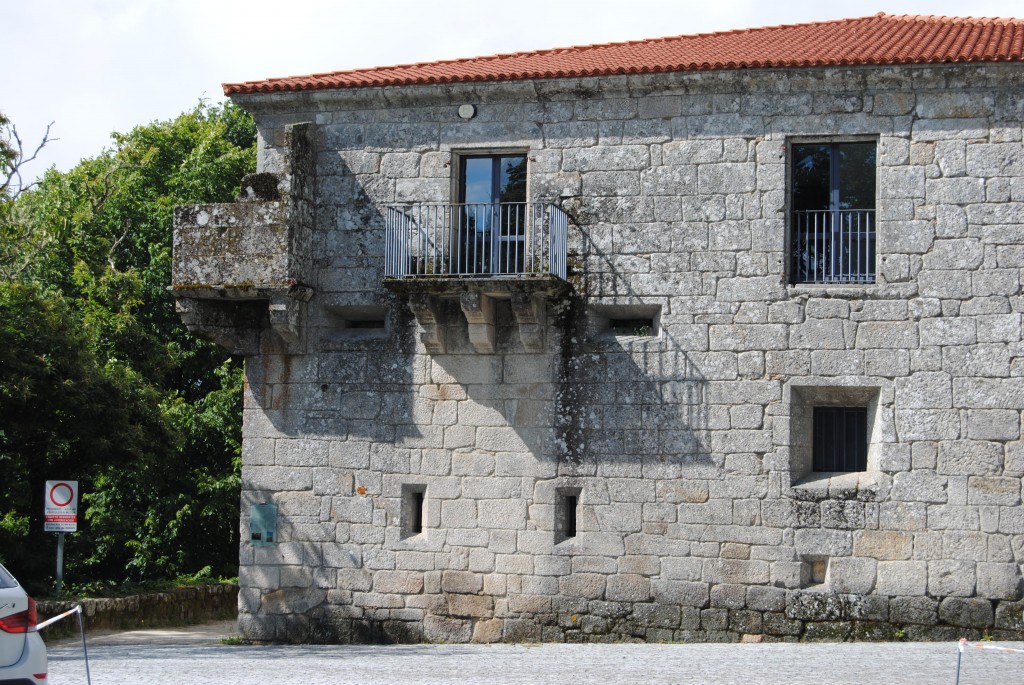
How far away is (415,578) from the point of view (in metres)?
13.1

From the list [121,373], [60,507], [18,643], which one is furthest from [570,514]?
[121,373]

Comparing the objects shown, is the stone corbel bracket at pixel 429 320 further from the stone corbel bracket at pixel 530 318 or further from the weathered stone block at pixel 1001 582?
the weathered stone block at pixel 1001 582

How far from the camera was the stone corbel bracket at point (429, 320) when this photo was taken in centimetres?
1291

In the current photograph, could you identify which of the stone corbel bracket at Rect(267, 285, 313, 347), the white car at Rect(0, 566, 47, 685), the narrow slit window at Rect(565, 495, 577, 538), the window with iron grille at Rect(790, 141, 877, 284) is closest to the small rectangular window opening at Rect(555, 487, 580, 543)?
the narrow slit window at Rect(565, 495, 577, 538)

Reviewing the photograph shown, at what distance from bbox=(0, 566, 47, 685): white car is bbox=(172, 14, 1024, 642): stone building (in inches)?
253

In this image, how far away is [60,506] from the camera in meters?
14.2

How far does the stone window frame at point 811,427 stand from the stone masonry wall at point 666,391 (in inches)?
1.2

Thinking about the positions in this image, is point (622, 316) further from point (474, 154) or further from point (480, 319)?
point (474, 154)

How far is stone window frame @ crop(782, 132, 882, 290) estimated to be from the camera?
40.9 feet

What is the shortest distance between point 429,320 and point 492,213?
1.34 metres

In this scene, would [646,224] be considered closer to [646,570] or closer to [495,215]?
[495,215]

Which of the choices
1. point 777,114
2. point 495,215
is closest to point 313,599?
point 495,215

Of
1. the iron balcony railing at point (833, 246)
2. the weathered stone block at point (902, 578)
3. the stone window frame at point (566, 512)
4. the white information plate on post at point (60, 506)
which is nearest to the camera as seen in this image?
Result: the weathered stone block at point (902, 578)

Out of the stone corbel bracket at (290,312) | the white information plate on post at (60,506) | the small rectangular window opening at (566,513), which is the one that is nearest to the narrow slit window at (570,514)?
the small rectangular window opening at (566,513)
